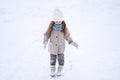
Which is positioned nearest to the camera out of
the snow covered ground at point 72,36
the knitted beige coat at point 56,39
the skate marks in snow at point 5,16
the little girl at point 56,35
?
the little girl at point 56,35

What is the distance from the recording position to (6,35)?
31.5ft

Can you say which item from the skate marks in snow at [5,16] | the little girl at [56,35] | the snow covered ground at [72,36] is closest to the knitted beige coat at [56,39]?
the little girl at [56,35]

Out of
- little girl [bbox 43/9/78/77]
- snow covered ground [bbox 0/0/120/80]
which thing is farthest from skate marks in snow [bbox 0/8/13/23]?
little girl [bbox 43/9/78/77]

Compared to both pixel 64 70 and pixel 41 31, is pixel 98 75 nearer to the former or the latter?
pixel 64 70

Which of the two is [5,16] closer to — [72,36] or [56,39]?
[72,36]

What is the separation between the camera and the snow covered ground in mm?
6702

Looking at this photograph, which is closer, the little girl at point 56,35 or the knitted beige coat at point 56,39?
the little girl at point 56,35

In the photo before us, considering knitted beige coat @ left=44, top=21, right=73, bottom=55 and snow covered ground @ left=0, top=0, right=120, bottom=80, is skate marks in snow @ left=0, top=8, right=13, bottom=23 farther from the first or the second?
knitted beige coat @ left=44, top=21, right=73, bottom=55

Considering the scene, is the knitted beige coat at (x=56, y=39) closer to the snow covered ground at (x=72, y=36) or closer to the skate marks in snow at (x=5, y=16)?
the snow covered ground at (x=72, y=36)

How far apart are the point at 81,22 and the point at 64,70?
17.1 feet

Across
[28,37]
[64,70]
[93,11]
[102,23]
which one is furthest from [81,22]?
[64,70]

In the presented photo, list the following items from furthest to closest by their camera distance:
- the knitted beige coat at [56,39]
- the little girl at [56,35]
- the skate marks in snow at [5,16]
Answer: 1. the skate marks in snow at [5,16]
2. the knitted beige coat at [56,39]
3. the little girl at [56,35]

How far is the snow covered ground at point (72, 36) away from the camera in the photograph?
670 centimetres

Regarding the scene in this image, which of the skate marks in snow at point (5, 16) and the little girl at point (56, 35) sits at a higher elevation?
the skate marks in snow at point (5, 16)
